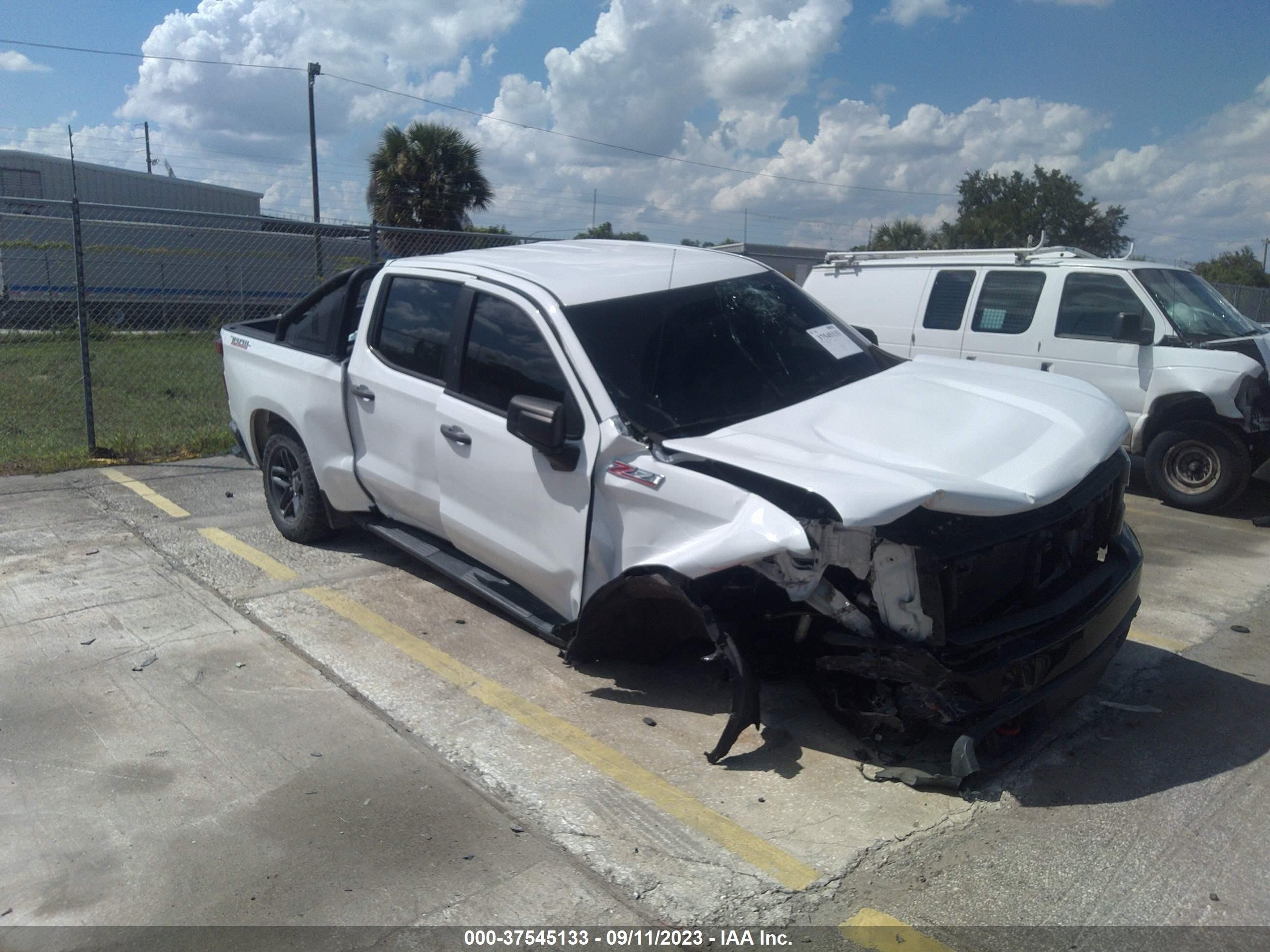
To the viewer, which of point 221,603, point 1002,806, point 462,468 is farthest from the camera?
point 221,603

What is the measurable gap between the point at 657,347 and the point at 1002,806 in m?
2.31

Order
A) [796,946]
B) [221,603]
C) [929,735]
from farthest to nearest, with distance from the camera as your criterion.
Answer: [221,603] → [929,735] → [796,946]

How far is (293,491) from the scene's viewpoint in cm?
642

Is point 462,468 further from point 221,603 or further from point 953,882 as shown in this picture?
point 953,882

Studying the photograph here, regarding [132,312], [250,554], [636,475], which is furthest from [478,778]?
[132,312]

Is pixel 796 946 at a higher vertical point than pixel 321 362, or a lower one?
lower

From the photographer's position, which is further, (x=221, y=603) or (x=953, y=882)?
(x=221, y=603)

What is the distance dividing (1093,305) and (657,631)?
6299 mm

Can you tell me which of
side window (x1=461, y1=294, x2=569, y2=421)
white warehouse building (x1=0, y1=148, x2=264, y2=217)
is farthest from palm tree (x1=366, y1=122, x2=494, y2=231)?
side window (x1=461, y1=294, x2=569, y2=421)

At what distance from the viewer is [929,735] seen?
3.87 meters

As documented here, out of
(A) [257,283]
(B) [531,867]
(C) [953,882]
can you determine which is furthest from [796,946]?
(A) [257,283]

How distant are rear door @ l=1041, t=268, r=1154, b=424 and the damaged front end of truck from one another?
4774 millimetres

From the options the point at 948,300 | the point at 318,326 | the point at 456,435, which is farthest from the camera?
the point at 948,300

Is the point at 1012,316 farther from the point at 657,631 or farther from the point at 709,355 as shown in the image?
the point at 657,631
